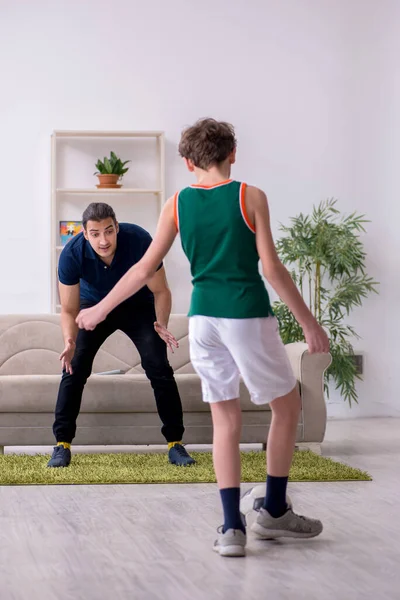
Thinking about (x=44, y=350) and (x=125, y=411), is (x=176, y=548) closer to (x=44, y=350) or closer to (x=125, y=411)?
(x=125, y=411)

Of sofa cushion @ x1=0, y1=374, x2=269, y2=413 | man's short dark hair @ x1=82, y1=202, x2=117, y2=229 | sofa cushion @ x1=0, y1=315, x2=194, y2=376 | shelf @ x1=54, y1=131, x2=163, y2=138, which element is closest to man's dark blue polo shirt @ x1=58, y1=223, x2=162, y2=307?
man's short dark hair @ x1=82, y1=202, x2=117, y2=229

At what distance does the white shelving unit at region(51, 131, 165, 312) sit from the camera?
630 cm

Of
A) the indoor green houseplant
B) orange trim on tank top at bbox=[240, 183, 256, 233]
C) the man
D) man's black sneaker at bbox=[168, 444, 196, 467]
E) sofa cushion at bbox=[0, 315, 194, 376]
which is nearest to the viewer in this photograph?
orange trim on tank top at bbox=[240, 183, 256, 233]

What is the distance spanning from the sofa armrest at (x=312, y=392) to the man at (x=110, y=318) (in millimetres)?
688

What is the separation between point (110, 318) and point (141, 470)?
2.26 ft

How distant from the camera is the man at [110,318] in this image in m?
4.02

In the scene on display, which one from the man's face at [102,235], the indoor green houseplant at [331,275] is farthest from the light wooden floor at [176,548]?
the indoor green houseplant at [331,275]

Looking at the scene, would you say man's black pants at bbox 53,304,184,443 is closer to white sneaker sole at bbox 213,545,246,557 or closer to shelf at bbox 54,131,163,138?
white sneaker sole at bbox 213,545,246,557

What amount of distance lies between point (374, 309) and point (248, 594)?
4744mm

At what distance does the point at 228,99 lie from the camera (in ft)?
21.6

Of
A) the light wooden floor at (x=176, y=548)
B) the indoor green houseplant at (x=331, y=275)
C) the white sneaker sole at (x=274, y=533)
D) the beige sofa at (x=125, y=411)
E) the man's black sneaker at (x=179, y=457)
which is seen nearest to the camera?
the light wooden floor at (x=176, y=548)

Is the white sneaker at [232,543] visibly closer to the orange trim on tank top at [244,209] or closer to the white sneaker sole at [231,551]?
the white sneaker sole at [231,551]

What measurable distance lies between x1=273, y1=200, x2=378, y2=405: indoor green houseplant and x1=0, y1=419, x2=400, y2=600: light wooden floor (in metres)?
2.43

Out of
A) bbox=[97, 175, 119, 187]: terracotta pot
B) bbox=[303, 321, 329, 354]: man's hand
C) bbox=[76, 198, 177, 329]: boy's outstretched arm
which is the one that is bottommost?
bbox=[303, 321, 329, 354]: man's hand
